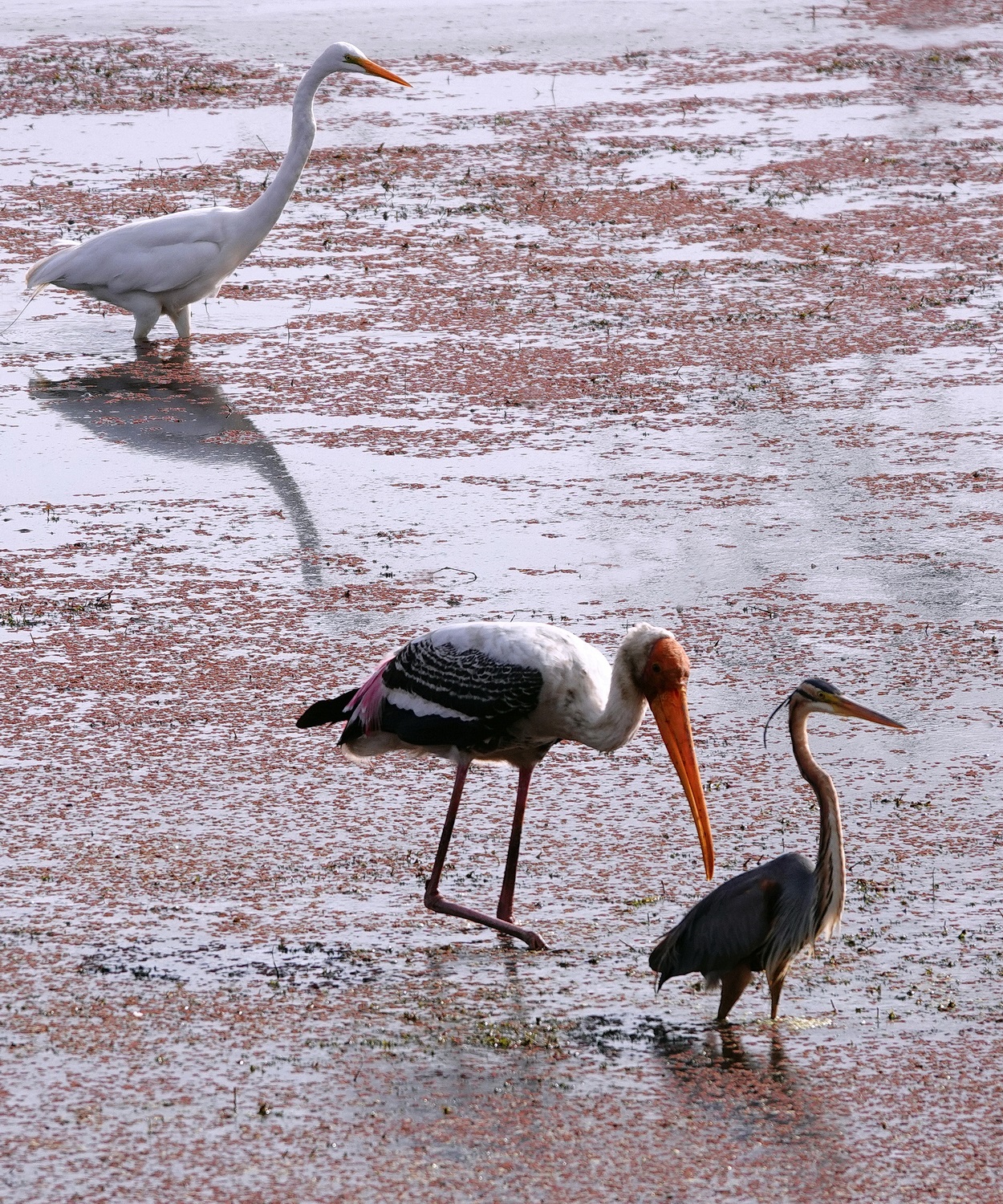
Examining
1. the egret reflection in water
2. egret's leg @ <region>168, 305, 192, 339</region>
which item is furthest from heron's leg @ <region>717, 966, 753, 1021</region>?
egret's leg @ <region>168, 305, 192, 339</region>

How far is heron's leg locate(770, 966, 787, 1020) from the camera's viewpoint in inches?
177

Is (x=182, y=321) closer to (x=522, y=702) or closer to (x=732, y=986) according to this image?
(x=522, y=702)

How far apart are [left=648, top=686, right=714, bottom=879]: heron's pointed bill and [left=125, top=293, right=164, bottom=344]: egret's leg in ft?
21.0

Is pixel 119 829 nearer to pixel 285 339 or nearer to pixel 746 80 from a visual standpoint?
pixel 285 339

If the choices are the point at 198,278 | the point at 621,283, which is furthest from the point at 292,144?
the point at 621,283

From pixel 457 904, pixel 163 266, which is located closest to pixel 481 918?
pixel 457 904

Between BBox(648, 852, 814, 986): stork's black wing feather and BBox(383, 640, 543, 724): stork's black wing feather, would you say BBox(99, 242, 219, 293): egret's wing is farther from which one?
BBox(648, 852, 814, 986): stork's black wing feather

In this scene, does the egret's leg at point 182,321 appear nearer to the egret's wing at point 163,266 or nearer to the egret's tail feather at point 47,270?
the egret's wing at point 163,266

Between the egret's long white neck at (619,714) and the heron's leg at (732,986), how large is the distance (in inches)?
31.4

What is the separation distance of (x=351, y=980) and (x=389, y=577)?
3.02 metres

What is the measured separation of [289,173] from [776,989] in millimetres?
7482

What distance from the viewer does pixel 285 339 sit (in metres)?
10.8

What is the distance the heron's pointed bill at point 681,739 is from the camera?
5.00m

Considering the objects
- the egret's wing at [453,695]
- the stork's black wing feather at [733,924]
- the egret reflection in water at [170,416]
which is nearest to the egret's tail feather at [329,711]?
the egret's wing at [453,695]
